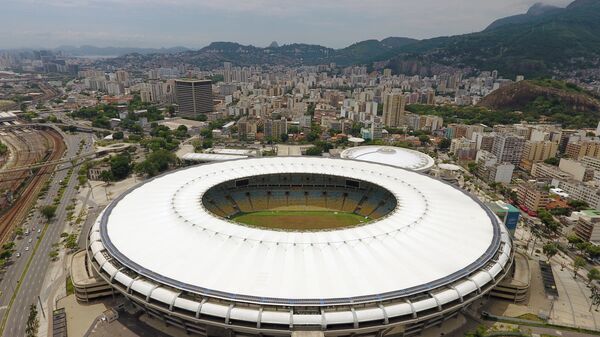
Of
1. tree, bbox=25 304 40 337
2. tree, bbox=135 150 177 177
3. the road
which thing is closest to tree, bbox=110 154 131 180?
tree, bbox=135 150 177 177

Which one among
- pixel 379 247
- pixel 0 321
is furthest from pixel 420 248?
pixel 0 321

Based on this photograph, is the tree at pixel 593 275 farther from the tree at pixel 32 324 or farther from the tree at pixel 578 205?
the tree at pixel 32 324

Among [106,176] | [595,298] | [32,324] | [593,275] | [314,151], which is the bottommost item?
[595,298]

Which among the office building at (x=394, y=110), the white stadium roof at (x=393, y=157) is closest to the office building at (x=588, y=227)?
the white stadium roof at (x=393, y=157)

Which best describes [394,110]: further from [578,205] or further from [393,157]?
[578,205]

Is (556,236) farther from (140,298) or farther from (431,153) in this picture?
(140,298)

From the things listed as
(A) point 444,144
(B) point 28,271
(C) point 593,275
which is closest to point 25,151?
(B) point 28,271

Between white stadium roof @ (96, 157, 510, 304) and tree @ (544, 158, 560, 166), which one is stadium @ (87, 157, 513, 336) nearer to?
white stadium roof @ (96, 157, 510, 304)
